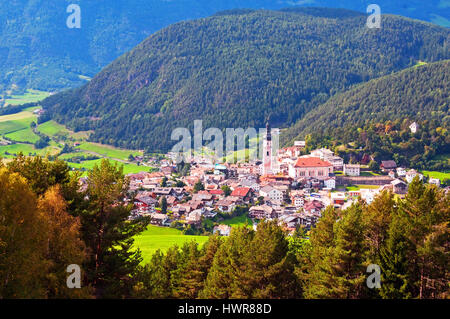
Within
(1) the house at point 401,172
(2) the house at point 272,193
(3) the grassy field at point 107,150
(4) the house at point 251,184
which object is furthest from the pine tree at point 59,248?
(3) the grassy field at point 107,150

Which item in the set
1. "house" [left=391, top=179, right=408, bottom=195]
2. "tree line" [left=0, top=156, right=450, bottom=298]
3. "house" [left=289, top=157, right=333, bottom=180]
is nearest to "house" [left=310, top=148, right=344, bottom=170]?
"house" [left=289, top=157, right=333, bottom=180]

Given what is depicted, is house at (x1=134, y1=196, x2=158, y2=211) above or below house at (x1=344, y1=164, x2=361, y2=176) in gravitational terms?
below

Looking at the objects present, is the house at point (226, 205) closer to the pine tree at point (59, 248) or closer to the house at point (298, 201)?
the house at point (298, 201)

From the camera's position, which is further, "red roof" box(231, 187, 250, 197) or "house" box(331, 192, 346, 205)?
"red roof" box(231, 187, 250, 197)

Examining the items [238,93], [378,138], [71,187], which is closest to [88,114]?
[238,93]

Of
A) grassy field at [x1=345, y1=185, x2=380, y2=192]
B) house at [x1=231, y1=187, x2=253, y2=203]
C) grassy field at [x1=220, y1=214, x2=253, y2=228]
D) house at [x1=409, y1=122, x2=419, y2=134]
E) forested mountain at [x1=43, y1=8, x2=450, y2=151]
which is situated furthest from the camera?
forested mountain at [x1=43, y1=8, x2=450, y2=151]

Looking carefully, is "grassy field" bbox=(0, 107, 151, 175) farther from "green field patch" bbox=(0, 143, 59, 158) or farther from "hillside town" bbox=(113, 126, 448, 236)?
"hillside town" bbox=(113, 126, 448, 236)

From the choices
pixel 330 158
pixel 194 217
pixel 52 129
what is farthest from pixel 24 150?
pixel 330 158

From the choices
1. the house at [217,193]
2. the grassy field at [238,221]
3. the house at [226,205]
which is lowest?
the grassy field at [238,221]
